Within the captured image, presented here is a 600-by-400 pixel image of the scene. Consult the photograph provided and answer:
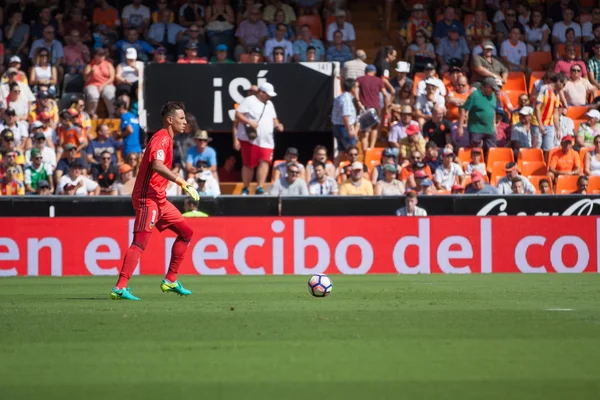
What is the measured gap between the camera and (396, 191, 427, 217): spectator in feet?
60.7

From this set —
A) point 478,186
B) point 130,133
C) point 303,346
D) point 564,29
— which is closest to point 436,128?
point 478,186

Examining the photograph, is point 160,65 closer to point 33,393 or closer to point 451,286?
point 451,286

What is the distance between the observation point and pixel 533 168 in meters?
21.0

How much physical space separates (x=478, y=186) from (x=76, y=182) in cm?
729

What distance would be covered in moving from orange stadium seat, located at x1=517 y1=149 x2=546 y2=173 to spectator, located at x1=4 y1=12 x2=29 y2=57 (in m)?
10.6

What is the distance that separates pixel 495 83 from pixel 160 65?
6587mm

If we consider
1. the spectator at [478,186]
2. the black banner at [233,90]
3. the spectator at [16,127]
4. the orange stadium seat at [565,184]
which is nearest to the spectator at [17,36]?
the spectator at [16,127]

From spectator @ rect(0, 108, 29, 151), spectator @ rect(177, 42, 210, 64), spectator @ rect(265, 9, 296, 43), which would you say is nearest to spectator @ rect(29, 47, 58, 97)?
spectator @ rect(0, 108, 29, 151)

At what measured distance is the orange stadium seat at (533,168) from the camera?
823 inches

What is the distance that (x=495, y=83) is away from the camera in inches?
826

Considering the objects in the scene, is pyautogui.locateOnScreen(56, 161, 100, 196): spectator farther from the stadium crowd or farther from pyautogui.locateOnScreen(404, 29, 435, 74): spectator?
pyautogui.locateOnScreen(404, 29, 435, 74): spectator

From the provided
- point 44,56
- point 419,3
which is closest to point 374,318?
point 44,56

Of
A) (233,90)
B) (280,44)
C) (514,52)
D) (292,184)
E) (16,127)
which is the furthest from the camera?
(514,52)

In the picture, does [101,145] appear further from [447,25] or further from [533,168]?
[533,168]
